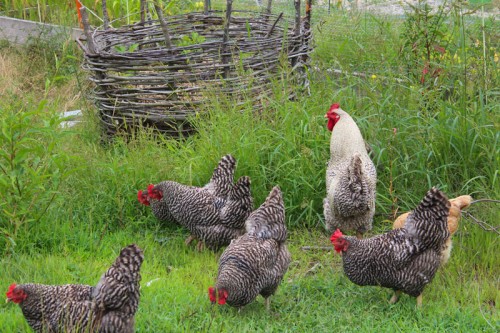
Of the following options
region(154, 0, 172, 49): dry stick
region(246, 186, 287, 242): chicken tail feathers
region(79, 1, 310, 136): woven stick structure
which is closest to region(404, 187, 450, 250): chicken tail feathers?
region(246, 186, 287, 242): chicken tail feathers

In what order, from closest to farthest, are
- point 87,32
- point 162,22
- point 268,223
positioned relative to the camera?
1. point 268,223
2. point 162,22
3. point 87,32

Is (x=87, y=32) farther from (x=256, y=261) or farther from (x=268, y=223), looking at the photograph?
(x=256, y=261)

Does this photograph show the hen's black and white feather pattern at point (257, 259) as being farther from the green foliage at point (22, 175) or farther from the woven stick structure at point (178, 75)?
the woven stick structure at point (178, 75)

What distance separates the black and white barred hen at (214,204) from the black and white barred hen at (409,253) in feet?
3.86

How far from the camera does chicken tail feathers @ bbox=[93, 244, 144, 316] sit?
14.3ft

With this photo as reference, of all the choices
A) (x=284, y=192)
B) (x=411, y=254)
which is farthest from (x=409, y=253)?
(x=284, y=192)

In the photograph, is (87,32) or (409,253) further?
(87,32)

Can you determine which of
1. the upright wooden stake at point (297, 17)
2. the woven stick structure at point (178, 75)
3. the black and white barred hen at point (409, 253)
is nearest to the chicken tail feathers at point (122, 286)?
the black and white barred hen at point (409, 253)

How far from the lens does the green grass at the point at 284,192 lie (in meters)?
5.08

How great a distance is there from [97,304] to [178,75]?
3363 mm

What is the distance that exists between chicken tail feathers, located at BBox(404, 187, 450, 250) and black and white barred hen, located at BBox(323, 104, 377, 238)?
808 millimetres

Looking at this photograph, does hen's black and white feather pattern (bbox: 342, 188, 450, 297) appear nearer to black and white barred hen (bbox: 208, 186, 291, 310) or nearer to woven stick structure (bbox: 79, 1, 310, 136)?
black and white barred hen (bbox: 208, 186, 291, 310)

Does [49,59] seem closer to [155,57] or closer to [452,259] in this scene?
[155,57]

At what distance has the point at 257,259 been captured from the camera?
5109mm
